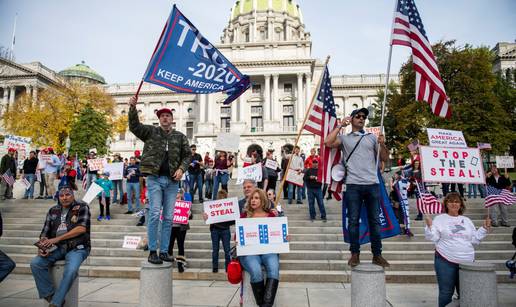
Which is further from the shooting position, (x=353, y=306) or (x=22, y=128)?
(x=22, y=128)

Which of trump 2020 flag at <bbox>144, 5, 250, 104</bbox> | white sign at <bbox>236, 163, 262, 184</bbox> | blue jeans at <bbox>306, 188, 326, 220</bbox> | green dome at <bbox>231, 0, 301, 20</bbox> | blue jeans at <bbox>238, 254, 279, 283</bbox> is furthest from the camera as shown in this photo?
green dome at <bbox>231, 0, 301, 20</bbox>

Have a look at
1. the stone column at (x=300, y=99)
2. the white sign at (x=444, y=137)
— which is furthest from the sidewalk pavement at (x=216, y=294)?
the stone column at (x=300, y=99)

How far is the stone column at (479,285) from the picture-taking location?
4039 millimetres

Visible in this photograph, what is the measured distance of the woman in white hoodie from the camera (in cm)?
430

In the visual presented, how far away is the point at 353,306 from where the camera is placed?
4078 mm

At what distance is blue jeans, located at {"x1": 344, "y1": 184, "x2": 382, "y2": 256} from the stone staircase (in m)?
2.36

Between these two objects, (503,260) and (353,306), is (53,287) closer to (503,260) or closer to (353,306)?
(353,306)

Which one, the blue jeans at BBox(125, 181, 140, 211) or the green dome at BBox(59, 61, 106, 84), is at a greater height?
the green dome at BBox(59, 61, 106, 84)

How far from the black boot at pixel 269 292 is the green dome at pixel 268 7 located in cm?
6996

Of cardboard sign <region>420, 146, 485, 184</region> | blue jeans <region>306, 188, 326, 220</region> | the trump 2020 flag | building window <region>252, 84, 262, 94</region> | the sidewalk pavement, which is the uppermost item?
building window <region>252, 84, 262, 94</region>

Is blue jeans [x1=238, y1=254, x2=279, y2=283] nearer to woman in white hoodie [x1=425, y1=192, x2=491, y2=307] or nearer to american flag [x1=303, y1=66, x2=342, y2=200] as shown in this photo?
woman in white hoodie [x1=425, y1=192, x2=491, y2=307]

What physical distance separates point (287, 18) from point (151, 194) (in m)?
68.9

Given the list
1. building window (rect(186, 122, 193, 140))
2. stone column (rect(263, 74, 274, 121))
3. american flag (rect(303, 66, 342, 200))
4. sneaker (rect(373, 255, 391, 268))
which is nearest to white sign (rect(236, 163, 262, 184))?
american flag (rect(303, 66, 342, 200))

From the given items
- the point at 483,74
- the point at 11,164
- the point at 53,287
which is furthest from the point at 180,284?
the point at 483,74
